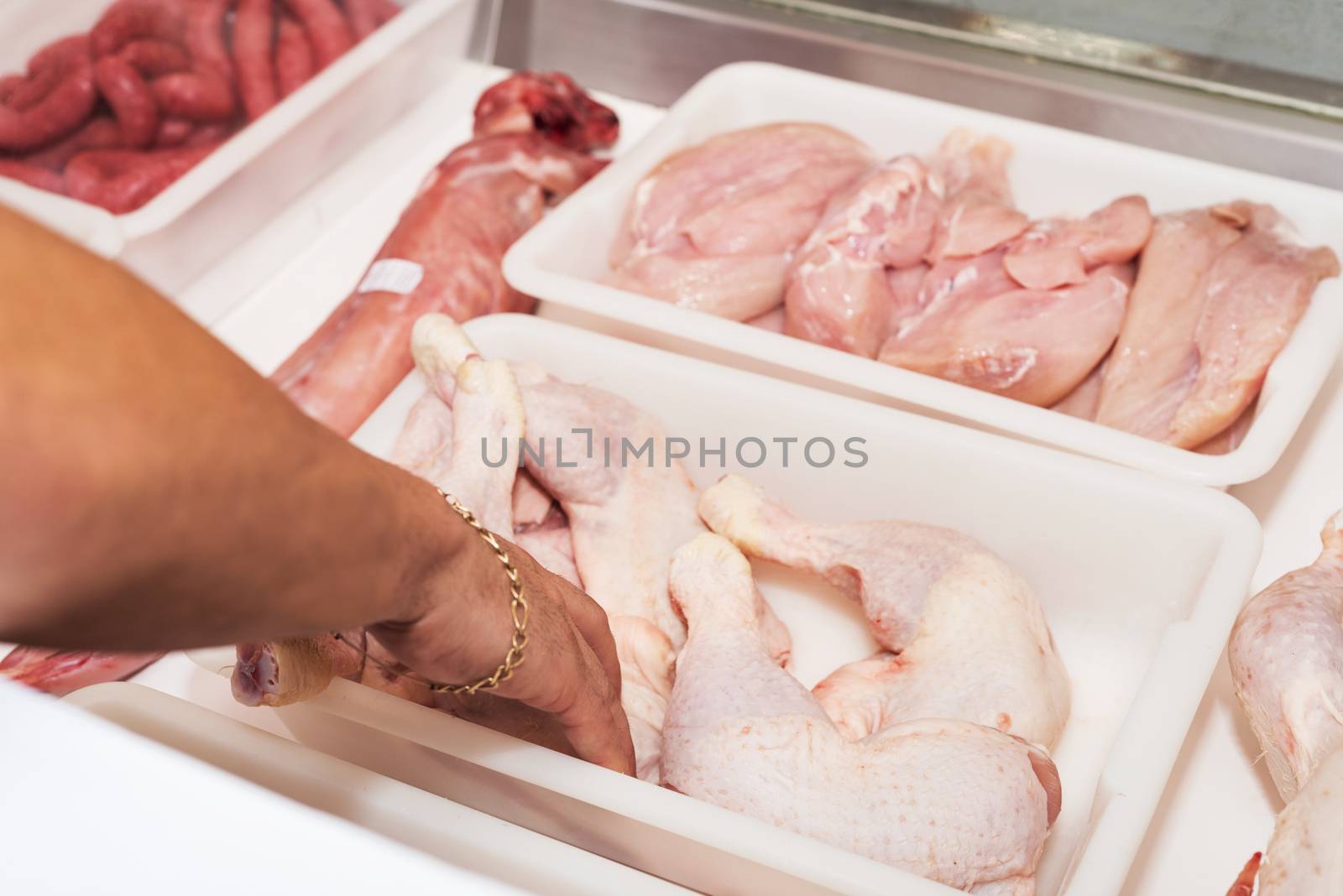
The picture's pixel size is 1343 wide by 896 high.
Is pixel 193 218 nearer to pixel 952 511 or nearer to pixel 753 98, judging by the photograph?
pixel 753 98

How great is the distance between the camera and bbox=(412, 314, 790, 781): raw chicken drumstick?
1.20 metres

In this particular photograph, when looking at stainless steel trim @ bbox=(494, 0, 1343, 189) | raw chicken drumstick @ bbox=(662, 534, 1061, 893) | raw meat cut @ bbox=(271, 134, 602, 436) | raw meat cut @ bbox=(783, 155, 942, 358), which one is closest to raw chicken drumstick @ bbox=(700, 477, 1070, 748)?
raw chicken drumstick @ bbox=(662, 534, 1061, 893)

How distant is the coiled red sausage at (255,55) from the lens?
184 centimetres

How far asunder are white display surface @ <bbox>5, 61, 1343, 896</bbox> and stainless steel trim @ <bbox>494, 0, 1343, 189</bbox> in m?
0.09

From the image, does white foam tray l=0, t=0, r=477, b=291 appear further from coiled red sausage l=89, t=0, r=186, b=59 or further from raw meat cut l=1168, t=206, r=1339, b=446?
raw meat cut l=1168, t=206, r=1339, b=446

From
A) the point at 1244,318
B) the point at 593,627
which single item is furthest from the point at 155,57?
the point at 1244,318

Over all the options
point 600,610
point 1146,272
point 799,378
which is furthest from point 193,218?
point 1146,272

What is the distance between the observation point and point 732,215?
160cm

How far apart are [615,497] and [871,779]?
0.45 metres

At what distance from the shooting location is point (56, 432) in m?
0.41

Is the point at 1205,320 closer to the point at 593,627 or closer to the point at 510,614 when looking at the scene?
the point at 593,627

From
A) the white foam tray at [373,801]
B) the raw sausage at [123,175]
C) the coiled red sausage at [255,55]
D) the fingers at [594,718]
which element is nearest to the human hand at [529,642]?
the fingers at [594,718]

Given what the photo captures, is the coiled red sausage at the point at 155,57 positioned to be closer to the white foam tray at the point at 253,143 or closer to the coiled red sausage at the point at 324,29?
the white foam tray at the point at 253,143

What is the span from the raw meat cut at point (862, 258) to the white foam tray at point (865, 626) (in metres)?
0.17
